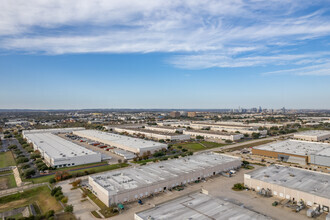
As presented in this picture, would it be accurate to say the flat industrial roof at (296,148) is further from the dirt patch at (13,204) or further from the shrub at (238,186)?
the dirt patch at (13,204)

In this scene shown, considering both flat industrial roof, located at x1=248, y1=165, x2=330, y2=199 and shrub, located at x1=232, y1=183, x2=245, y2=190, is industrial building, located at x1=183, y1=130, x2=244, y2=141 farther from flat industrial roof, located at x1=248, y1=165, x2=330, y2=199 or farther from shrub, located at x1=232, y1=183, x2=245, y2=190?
A: shrub, located at x1=232, y1=183, x2=245, y2=190

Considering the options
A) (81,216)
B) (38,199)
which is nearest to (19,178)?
(38,199)

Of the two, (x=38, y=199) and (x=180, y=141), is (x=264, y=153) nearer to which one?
(x=180, y=141)

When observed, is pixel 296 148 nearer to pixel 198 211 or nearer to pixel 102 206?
pixel 198 211

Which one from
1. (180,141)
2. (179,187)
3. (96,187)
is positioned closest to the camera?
(96,187)

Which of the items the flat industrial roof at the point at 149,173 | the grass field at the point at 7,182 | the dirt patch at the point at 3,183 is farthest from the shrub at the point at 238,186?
the dirt patch at the point at 3,183

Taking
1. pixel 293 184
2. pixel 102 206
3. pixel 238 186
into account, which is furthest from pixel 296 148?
pixel 102 206
